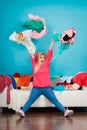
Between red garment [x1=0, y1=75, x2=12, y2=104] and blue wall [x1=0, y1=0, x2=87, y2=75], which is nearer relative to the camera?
red garment [x1=0, y1=75, x2=12, y2=104]

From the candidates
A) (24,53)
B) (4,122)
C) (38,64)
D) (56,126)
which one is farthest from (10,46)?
(56,126)

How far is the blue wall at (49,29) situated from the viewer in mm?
5758

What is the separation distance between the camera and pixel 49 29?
5.82m

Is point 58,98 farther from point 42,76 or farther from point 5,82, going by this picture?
point 5,82

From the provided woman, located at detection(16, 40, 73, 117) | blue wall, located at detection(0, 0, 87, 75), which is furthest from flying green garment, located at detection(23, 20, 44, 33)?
blue wall, located at detection(0, 0, 87, 75)

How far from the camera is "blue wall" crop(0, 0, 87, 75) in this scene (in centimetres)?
576

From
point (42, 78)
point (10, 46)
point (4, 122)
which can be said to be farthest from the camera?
point (10, 46)

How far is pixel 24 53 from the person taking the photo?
577 cm

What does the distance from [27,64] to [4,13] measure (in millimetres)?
1007

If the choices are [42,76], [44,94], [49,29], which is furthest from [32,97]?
[49,29]

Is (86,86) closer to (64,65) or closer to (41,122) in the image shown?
(64,65)

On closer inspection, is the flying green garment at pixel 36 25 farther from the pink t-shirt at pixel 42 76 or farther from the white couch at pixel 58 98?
the white couch at pixel 58 98

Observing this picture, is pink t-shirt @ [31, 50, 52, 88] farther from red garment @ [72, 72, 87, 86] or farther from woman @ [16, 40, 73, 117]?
red garment @ [72, 72, 87, 86]

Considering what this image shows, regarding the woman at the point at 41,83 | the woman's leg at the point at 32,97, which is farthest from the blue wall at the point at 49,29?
the woman's leg at the point at 32,97
